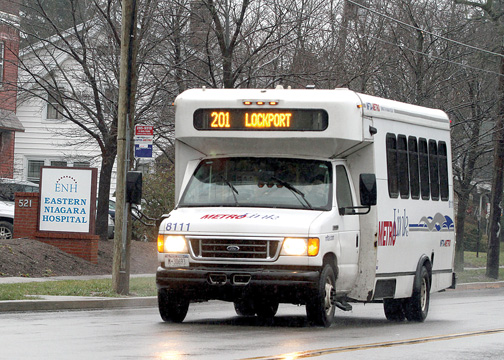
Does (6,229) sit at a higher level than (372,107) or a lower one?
lower

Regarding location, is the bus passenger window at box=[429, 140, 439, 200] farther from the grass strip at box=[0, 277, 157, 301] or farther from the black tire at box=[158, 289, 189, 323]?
the grass strip at box=[0, 277, 157, 301]

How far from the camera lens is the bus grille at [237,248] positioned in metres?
12.1

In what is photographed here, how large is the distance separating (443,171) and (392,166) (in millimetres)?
2464

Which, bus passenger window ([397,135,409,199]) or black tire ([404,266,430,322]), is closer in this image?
bus passenger window ([397,135,409,199])

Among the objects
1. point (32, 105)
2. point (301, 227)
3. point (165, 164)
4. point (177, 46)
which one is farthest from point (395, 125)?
point (32, 105)

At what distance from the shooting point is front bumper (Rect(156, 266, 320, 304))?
1198 centimetres

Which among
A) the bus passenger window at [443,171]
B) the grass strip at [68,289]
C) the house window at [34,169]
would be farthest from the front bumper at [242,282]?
the house window at [34,169]

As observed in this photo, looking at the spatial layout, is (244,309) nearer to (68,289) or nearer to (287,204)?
(287,204)

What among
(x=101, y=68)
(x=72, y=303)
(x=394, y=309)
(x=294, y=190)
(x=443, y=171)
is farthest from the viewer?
(x=101, y=68)

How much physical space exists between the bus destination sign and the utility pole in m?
4.94

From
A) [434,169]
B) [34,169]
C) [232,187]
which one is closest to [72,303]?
[232,187]

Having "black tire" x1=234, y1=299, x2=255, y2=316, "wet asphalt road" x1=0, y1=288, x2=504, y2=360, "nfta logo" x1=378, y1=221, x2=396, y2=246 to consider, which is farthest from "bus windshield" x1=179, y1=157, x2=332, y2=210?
"black tire" x1=234, y1=299, x2=255, y2=316

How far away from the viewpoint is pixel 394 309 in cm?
1557

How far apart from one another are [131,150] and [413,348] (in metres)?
8.86
